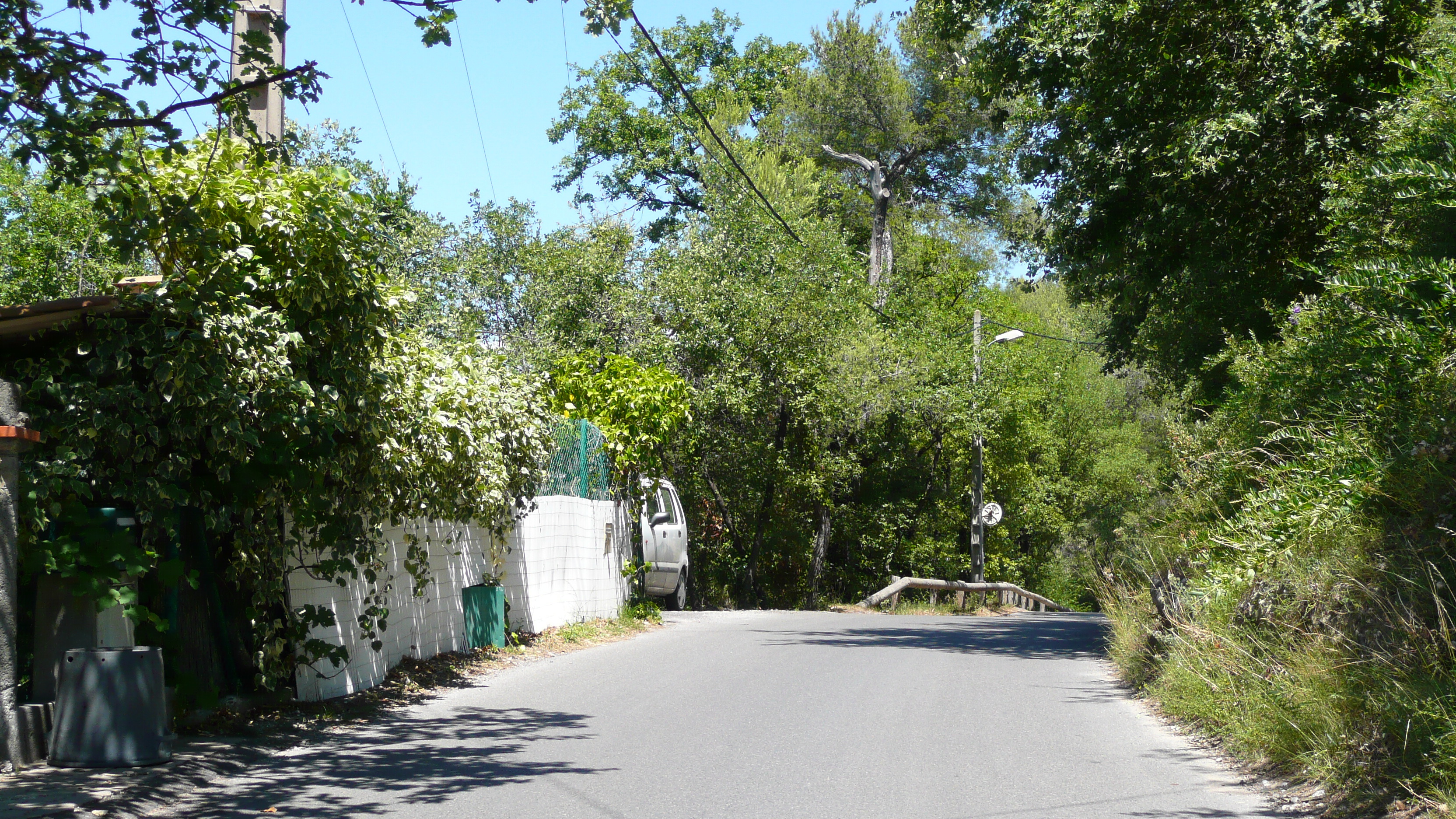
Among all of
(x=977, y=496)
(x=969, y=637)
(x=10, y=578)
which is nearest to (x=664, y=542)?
(x=969, y=637)

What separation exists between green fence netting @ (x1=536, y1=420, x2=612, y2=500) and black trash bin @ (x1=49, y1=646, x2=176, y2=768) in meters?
7.44

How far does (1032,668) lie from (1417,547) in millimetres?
6555

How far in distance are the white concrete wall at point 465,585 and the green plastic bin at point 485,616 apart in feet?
0.36

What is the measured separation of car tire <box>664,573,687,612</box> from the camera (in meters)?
21.4

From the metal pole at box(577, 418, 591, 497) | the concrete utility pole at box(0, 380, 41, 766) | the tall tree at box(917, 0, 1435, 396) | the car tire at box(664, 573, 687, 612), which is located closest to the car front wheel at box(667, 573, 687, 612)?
the car tire at box(664, 573, 687, 612)

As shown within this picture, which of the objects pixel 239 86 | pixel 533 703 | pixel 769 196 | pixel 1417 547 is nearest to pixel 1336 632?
pixel 1417 547

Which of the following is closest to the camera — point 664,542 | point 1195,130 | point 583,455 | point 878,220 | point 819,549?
point 1195,130

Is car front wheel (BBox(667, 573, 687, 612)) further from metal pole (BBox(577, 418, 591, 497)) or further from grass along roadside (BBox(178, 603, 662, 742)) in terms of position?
grass along roadside (BBox(178, 603, 662, 742))

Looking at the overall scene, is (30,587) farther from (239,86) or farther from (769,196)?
(769,196)

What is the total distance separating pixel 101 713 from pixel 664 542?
13647mm

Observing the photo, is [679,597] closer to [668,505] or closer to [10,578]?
[668,505]

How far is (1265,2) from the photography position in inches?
490

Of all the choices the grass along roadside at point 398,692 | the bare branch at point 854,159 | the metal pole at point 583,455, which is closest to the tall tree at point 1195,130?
the metal pole at point 583,455

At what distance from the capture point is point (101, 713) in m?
6.69
